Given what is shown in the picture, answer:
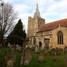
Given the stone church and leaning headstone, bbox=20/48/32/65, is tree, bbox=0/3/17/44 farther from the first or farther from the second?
leaning headstone, bbox=20/48/32/65

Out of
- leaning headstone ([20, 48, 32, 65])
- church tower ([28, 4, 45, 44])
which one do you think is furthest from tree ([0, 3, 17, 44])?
church tower ([28, 4, 45, 44])

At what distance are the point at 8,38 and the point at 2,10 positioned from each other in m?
6.22

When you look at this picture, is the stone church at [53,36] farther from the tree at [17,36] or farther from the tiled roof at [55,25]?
the tree at [17,36]

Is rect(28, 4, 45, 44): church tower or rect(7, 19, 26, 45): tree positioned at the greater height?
rect(28, 4, 45, 44): church tower

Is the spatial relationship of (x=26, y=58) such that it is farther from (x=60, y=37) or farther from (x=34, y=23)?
(x=34, y=23)

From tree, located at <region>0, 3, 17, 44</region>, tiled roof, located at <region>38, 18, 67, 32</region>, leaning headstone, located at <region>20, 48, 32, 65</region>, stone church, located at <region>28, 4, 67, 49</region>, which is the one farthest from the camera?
tiled roof, located at <region>38, 18, 67, 32</region>

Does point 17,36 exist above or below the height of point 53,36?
below

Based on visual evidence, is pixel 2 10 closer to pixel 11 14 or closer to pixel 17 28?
pixel 11 14

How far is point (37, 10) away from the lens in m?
72.7

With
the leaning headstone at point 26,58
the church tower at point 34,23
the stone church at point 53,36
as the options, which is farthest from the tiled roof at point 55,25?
the leaning headstone at point 26,58

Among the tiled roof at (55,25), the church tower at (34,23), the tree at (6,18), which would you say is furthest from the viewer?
the church tower at (34,23)

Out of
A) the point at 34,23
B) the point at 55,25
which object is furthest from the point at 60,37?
the point at 34,23

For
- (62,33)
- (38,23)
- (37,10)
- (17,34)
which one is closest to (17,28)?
(17,34)

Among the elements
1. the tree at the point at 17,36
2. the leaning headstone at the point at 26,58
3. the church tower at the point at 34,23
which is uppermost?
the church tower at the point at 34,23
